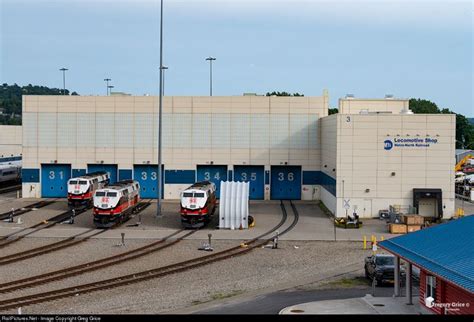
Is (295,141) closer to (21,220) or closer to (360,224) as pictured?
(360,224)

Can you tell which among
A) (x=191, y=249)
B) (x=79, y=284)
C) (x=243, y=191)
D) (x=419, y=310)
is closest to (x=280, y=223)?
(x=243, y=191)

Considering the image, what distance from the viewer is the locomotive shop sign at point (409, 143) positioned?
4853 cm

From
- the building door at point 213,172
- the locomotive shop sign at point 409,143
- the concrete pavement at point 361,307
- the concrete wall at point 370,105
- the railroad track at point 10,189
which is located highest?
the concrete wall at point 370,105

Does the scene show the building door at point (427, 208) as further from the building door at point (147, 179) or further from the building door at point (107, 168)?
the building door at point (107, 168)

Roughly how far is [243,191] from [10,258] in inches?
657

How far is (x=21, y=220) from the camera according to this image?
47.5 meters

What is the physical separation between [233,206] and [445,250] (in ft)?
82.0

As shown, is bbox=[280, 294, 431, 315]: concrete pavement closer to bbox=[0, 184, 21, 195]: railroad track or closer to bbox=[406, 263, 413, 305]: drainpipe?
bbox=[406, 263, 413, 305]: drainpipe

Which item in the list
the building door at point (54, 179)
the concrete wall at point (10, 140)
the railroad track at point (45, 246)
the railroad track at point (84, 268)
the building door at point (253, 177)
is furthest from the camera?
the concrete wall at point (10, 140)

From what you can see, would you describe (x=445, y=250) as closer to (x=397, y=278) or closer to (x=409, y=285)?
(x=409, y=285)

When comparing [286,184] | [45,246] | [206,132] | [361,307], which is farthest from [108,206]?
[361,307]

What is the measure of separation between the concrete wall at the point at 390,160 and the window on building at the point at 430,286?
1107 inches

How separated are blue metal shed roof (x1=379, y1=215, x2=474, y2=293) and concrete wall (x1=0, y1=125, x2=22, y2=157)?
7793cm

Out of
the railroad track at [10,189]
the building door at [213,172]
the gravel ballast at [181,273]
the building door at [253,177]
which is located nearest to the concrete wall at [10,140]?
the railroad track at [10,189]
